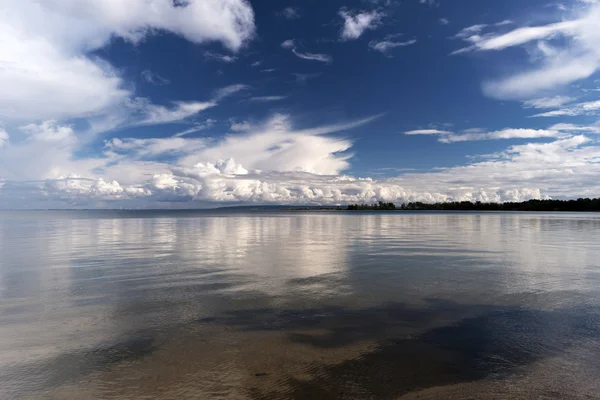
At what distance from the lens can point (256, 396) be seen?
6477mm

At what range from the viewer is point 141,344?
897cm

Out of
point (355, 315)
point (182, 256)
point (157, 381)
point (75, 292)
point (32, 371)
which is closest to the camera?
point (157, 381)

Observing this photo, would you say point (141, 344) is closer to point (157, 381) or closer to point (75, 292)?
point (157, 381)

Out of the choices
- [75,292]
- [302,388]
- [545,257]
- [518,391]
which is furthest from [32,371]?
[545,257]

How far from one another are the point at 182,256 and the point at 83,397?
18.9 m

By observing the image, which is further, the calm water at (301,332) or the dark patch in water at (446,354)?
the calm water at (301,332)

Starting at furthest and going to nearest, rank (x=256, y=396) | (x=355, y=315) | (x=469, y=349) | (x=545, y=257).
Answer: (x=545, y=257) → (x=355, y=315) → (x=469, y=349) → (x=256, y=396)

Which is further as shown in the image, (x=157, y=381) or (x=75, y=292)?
(x=75, y=292)

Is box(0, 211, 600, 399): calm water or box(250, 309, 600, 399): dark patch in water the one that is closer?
box(250, 309, 600, 399): dark patch in water

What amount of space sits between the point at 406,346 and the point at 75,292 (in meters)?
13.6

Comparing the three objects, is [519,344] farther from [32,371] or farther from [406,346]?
[32,371]

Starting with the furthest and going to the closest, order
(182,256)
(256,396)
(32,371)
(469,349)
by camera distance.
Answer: (182,256)
(469,349)
(32,371)
(256,396)

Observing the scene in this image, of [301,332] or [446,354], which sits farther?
[301,332]

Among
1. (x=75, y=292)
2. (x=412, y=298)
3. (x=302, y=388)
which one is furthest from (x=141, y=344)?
(x=412, y=298)
